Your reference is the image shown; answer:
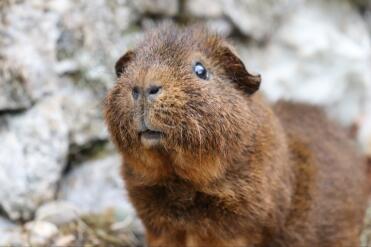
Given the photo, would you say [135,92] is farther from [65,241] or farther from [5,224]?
[5,224]

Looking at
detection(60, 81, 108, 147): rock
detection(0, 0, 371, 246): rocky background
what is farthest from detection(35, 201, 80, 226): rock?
detection(60, 81, 108, 147): rock

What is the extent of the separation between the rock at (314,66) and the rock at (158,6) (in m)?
0.74

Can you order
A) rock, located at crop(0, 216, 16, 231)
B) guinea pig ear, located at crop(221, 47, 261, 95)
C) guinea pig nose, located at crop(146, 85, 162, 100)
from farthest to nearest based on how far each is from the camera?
rock, located at crop(0, 216, 16, 231), guinea pig ear, located at crop(221, 47, 261, 95), guinea pig nose, located at crop(146, 85, 162, 100)

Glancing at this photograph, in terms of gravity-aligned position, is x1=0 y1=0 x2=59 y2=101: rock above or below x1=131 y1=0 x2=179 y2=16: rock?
below

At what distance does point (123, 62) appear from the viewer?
3971 mm

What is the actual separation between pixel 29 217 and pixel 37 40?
1292mm

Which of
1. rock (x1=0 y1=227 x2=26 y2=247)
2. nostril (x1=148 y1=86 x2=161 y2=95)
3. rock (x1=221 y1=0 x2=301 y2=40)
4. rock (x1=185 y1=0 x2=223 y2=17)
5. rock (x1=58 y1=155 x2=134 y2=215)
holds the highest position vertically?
rock (x1=221 y1=0 x2=301 y2=40)

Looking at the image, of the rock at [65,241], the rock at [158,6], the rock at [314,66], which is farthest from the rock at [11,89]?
the rock at [314,66]

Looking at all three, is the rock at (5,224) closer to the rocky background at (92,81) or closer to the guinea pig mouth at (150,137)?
the rocky background at (92,81)

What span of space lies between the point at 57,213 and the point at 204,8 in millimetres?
2195

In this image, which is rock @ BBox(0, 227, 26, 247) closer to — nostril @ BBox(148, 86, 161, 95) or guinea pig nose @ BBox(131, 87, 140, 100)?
guinea pig nose @ BBox(131, 87, 140, 100)

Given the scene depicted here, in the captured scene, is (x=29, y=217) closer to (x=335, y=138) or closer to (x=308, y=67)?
(x=335, y=138)

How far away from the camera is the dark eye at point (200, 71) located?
3.66 m

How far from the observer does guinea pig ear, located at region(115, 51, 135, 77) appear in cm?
389
